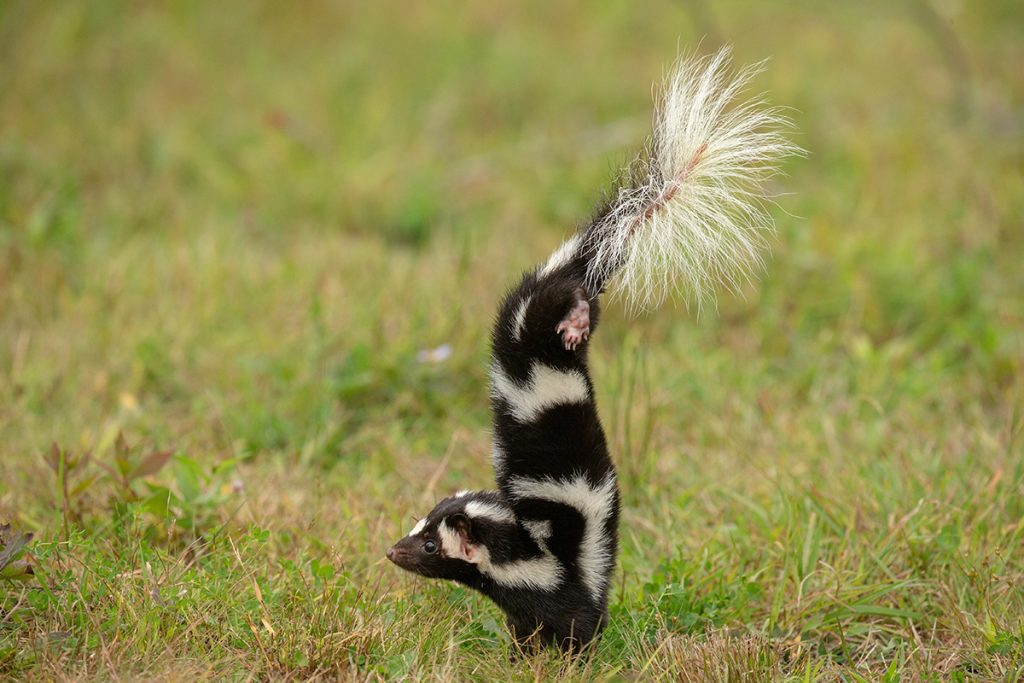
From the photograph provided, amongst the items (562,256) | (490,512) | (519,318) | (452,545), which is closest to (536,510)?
(490,512)

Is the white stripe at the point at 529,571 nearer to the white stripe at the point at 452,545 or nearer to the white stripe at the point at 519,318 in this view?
the white stripe at the point at 452,545

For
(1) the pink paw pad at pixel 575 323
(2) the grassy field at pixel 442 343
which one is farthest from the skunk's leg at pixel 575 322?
(2) the grassy field at pixel 442 343

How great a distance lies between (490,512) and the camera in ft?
9.72

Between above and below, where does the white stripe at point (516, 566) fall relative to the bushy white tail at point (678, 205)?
below

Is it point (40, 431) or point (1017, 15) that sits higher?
point (1017, 15)

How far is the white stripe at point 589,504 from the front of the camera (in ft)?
9.39

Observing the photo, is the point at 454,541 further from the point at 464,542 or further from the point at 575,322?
the point at 575,322

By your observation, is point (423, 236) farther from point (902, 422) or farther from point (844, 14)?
point (844, 14)

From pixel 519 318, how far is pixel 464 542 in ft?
1.99

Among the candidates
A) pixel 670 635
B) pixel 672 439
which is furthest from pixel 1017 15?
pixel 670 635

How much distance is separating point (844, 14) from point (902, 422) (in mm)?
6531

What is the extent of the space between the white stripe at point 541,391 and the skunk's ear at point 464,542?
315 mm

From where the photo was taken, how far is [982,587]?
10.9 ft

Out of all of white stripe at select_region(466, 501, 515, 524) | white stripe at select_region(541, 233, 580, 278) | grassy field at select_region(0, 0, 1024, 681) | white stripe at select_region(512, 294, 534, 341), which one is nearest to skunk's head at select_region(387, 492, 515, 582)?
white stripe at select_region(466, 501, 515, 524)
